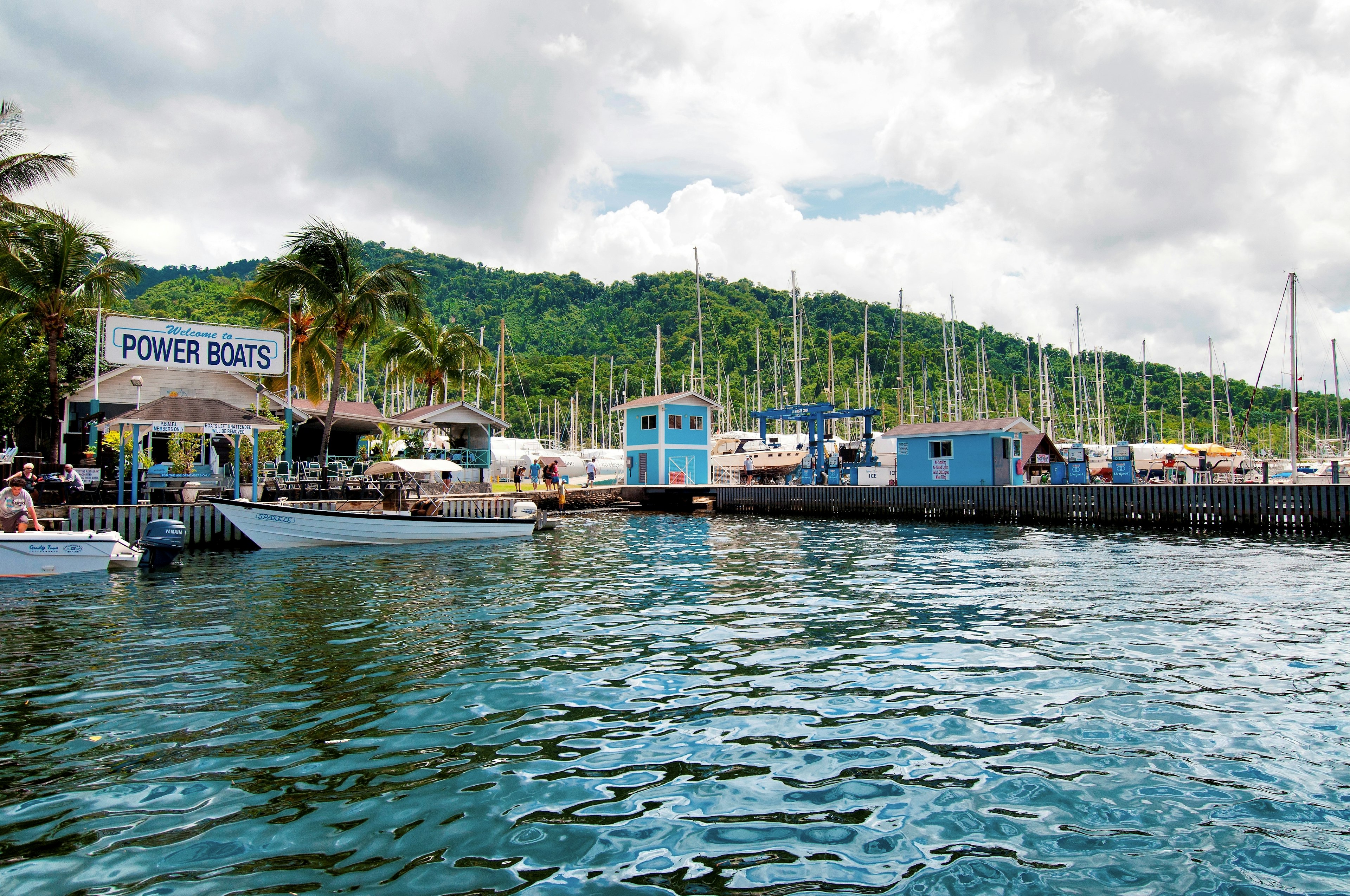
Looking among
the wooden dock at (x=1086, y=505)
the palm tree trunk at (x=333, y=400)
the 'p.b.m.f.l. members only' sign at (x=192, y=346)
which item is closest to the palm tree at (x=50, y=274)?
the 'p.b.m.f.l. members only' sign at (x=192, y=346)

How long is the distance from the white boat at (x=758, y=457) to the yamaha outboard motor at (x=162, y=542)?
99.8 ft

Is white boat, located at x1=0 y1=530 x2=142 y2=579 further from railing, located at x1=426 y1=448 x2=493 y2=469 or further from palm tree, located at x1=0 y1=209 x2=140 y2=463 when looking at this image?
railing, located at x1=426 y1=448 x2=493 y2=469

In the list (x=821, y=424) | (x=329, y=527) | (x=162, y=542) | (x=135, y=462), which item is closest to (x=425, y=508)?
(x=329, y=527)

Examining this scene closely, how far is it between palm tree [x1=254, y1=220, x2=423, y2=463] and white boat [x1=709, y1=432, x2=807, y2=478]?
20.1 m

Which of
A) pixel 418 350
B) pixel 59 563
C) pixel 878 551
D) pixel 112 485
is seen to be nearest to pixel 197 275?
pixel 418 350

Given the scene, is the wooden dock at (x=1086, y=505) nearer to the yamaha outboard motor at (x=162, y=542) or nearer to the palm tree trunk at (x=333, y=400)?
the palm tree trunk at (x=333, y=400)

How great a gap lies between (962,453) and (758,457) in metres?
15.6

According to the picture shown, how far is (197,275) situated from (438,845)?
12002 centimetres

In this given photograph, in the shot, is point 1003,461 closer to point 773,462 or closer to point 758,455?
point 773,462

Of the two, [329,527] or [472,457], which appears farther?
[472,457]

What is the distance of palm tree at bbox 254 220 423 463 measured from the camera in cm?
2986

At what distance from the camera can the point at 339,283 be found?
1211 inches

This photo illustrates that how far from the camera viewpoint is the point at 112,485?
2319cm

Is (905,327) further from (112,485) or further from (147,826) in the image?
(147,826)
